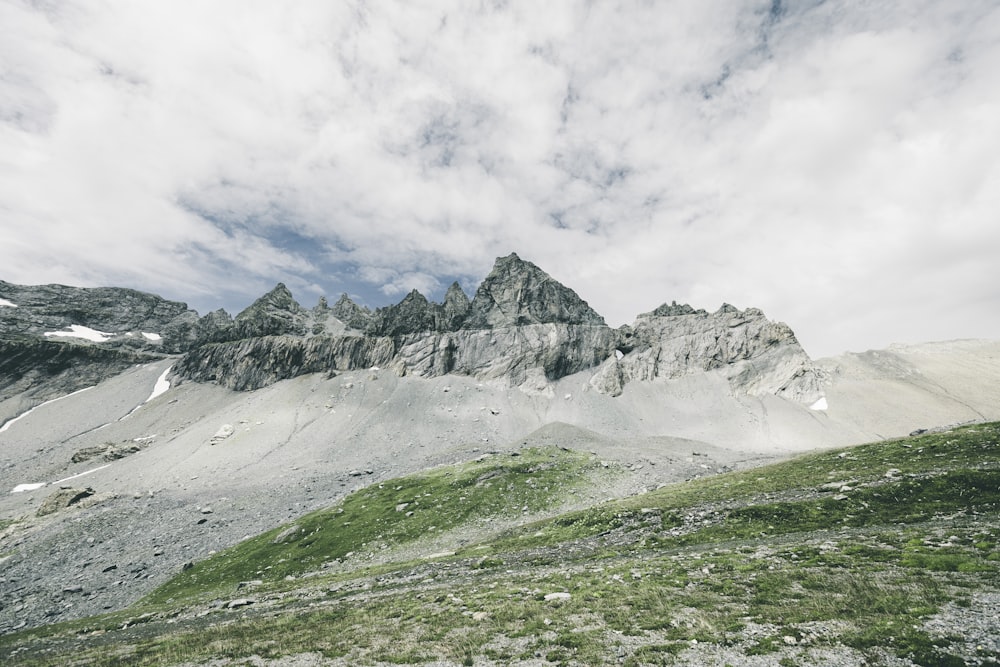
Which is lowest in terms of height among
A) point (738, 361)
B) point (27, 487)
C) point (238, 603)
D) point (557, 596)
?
point (27, 487)

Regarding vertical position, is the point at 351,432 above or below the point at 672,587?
below

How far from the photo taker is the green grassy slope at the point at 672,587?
15.2m

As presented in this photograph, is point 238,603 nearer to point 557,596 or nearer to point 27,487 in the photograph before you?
point 557,596

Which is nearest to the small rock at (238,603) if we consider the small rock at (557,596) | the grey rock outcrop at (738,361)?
the small rock at (557,596)

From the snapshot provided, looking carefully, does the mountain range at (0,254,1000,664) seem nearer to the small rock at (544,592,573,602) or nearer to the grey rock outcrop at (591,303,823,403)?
the grey rock outcrop at (591,303,823,403)

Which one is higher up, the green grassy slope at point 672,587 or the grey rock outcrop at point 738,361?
the grey rock outcrop at point 738,361

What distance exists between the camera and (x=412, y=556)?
5350 cm

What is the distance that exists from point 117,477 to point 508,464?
117 meters

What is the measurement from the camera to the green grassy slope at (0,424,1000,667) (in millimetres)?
15211

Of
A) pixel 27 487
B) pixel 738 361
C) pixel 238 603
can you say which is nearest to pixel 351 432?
pixel 27 487

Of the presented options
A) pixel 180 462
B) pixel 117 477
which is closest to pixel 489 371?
pixel 180 462

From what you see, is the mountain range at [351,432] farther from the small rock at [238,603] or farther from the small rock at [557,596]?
the small rock at [557,596]

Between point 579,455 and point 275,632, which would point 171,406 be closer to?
point 579,455

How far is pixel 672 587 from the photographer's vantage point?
22609 millimetres
